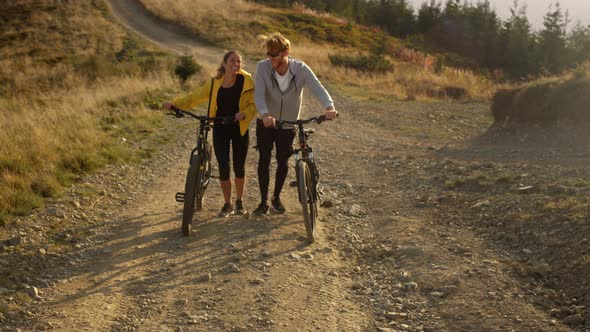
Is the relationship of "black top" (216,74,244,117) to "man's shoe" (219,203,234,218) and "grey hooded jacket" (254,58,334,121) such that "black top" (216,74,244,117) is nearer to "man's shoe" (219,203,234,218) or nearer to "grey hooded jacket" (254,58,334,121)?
"grey hooded jacket" (254,58,334,121)

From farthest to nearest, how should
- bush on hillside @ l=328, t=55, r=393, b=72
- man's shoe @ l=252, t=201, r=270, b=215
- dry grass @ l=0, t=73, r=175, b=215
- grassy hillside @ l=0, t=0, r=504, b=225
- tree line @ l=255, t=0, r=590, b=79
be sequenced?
tree line @ l=255, t=0, r=590, b=79 → bush on hillside @ l=328, t=55, r=393, b=72 → grassy hillside @ l=0, t=0, r=504, b=225 → dry grass @ l=0, t=73, r=175, b=215 → man's shoe @ l=252, t=201, r=270, b=215

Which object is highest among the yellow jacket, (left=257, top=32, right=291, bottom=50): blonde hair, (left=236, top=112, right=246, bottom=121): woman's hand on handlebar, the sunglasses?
(left=257, top=32, right=291, bottom=50): blonde hair

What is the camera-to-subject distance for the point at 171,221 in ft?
24.5

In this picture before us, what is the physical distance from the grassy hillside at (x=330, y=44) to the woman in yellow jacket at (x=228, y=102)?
15955 millimetres

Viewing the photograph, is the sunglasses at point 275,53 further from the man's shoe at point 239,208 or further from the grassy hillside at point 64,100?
the grassy hillside at point 64,100

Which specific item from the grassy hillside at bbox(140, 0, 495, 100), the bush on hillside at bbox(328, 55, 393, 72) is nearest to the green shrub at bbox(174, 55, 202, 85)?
the grassy hillside at bbox(140, 0, 495, 100)

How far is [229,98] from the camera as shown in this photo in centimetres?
710

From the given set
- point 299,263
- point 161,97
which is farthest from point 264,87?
point 161,97

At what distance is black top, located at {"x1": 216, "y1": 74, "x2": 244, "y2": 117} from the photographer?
279 inches

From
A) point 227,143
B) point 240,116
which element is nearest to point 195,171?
point 227,143

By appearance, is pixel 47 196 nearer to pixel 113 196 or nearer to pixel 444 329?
pixel 113 196

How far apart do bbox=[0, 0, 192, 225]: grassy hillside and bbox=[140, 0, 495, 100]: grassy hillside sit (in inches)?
207

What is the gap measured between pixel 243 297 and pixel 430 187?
4.70 m

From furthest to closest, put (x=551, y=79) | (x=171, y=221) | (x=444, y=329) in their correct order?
(x=551, y=79) < (x=171, y=221) < (x=444, y=329)
